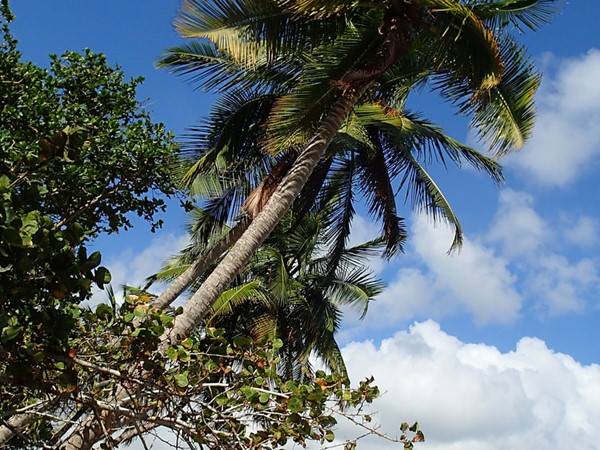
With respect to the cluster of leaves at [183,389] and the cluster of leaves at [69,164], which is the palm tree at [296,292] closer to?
the cluster of leaves at [69,164]

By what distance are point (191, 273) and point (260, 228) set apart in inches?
97.3

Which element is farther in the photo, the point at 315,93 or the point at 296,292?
the point at 296,292

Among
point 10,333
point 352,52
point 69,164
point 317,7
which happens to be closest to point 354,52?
point 352,52

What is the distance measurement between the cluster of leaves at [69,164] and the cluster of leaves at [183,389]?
1.19ft

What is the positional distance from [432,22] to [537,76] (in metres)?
1.65

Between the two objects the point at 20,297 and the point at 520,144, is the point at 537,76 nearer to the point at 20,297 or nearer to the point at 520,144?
the point at 520,144

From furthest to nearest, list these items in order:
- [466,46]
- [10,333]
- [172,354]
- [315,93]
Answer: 1. [315,93]
2. [466,46]
3. [172,354]
4. [10,333]

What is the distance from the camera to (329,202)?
1595cm

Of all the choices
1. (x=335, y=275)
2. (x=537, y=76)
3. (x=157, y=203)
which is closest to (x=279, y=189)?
(x=157, y=203)

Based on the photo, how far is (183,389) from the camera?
452cm

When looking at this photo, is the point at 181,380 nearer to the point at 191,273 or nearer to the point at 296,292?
the point at 191,273

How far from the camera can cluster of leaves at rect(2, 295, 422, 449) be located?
4332mm

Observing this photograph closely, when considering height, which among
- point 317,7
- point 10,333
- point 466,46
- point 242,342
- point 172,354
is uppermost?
point 466,46

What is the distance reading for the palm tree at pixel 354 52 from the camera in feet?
25.6
